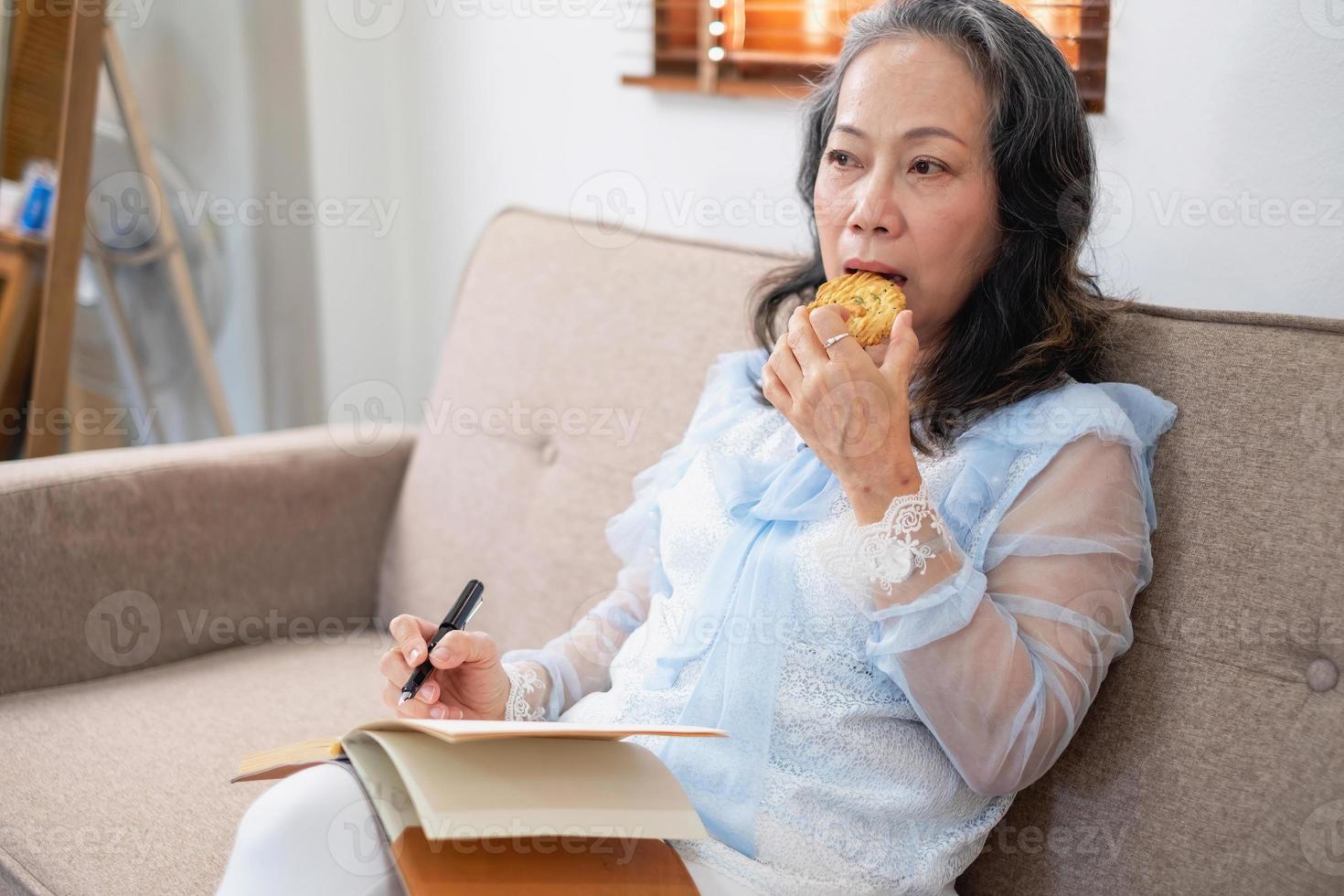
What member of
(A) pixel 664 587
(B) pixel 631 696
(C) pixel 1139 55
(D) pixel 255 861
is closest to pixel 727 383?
(A) pixel 664 587

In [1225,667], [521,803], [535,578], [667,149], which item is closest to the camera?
[521,803]

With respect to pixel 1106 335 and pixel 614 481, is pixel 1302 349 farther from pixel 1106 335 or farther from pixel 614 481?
pixel 614 481

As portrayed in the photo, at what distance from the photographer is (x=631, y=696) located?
1194 mm

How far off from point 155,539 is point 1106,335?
47.6 inches

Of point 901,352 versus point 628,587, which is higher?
point 901,352

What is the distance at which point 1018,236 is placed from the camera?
3.82 ft

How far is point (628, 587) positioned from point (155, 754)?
22.1 inches

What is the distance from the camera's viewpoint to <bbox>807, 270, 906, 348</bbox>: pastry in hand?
3.60 feet
